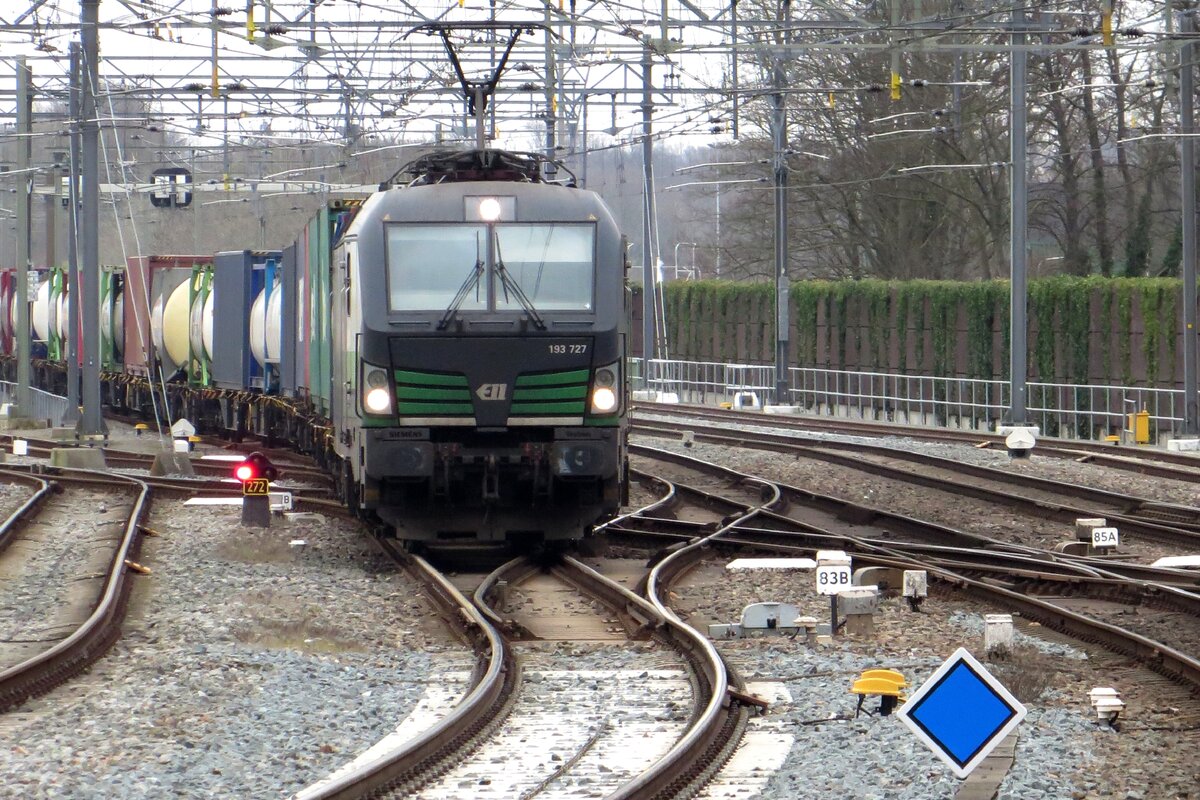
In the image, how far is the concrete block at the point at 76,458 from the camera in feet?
81.4

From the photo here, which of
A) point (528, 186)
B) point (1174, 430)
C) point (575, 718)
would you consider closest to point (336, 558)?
point (528, 186)

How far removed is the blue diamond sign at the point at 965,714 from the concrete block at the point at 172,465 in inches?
719

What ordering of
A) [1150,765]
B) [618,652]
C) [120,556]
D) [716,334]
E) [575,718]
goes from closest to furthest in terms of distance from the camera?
[1150,765] → [575,718] → [618,652] → [120,556] → [716,334]

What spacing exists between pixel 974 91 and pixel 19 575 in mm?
29945

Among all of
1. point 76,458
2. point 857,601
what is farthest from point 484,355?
point 76,458

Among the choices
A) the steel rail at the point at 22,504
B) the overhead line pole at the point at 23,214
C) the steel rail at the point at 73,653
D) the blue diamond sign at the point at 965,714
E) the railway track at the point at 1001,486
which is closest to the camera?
the blue diamond sign at the point at 965,714

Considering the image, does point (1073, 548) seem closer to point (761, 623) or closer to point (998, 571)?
point (998, 571)

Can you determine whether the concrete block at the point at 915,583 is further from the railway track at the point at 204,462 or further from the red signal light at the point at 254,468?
the railway track at the point at 204,462

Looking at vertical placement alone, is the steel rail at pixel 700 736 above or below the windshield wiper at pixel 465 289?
below

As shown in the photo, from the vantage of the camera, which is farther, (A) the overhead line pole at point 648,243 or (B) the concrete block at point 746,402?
(B) the concrete block at point 746,402

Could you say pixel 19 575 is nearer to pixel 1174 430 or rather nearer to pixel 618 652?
pixel 618 652

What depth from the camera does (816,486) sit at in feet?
70.8

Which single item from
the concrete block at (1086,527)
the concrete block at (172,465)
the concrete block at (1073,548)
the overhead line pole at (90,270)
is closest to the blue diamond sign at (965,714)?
the concrete block at (1073,548)

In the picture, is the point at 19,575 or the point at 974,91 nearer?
the point at 19,575
